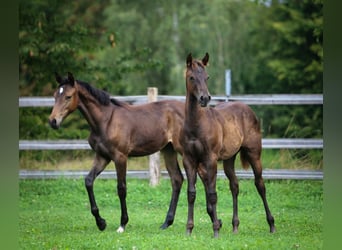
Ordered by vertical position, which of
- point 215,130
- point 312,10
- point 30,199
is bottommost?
point 30,199

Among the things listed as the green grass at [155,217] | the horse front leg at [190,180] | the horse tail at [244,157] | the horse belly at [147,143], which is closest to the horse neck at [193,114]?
the horse front leg at [190,180]

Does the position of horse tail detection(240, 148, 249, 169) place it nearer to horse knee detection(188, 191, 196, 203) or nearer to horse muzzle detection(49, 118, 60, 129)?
horse knee detection(188, 191, 196, 203)

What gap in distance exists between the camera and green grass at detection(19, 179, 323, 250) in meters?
6.82

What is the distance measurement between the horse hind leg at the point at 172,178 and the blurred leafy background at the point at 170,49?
203 inches

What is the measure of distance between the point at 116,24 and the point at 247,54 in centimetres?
544

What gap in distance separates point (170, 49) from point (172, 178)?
1624 cm

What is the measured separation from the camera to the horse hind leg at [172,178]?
840 centimetres

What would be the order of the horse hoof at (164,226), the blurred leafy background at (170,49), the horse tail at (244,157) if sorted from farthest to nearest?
the blurred leafy background at (170,49)
the horse hoof at (164,226)
the horse tail at (244,157)

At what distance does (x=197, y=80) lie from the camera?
7.14m

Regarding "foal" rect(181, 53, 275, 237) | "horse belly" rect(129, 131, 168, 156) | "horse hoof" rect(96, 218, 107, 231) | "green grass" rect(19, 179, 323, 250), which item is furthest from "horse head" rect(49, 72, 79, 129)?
"foal" rect(181, 53, 275, 237)

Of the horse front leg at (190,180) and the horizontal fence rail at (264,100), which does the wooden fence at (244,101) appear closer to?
the horizontal fence rail at (264,100)
